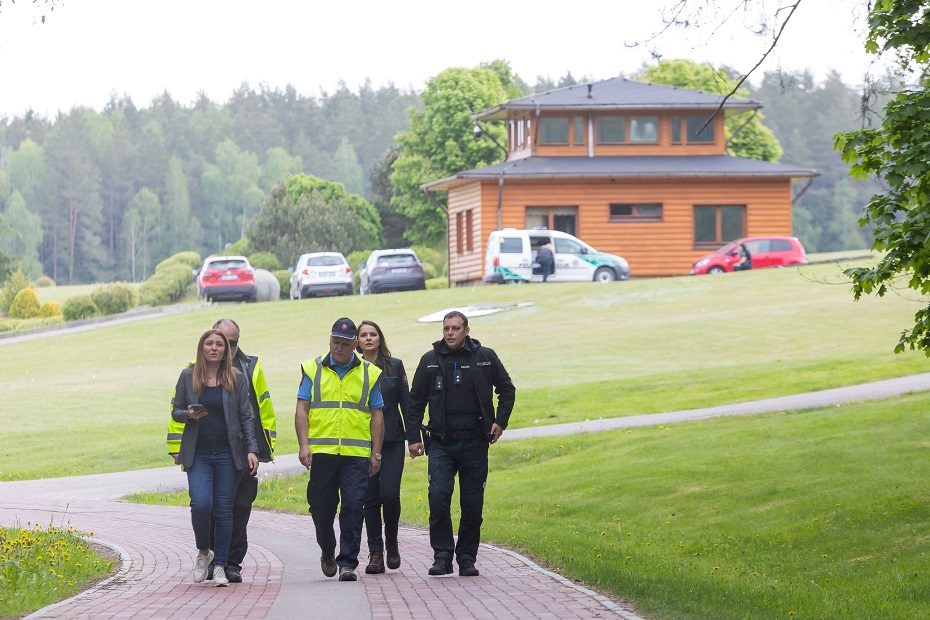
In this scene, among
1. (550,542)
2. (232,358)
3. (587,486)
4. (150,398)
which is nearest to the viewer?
(232,358)

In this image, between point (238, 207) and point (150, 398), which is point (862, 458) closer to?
point (150, 398)

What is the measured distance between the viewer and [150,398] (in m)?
31.5

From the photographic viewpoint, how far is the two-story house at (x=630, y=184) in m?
53.7

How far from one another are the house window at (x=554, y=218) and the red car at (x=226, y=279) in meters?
10.00

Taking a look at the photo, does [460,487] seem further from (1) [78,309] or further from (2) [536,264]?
(1) [78,309]

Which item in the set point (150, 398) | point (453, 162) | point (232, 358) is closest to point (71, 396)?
point (150, 398)

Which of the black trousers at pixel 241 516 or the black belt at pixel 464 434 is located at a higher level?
the black belt at pixel 464 434

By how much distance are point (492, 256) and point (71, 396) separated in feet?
64.8

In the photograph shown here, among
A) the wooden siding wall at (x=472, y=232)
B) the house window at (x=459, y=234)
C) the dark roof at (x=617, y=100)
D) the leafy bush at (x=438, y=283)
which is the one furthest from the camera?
the leafy bush at (x=438, y=283)

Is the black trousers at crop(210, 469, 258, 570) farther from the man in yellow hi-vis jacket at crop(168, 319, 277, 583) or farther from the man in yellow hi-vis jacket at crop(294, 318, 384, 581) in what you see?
the man in yellow hi-vis jacket at crop(294, 318, 384, 581)

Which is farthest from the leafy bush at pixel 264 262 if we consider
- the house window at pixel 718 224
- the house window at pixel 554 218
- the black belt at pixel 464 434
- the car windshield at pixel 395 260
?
the black belt at pixel 464 434

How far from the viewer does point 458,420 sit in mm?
11352

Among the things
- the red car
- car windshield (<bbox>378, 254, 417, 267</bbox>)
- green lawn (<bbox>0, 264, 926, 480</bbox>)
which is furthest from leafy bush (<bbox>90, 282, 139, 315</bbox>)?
car windshield (<bbox>378, 254, 417, 267</bbox>)

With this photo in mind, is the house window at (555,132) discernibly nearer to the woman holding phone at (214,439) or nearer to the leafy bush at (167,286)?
the leafy bush at (167,286)
